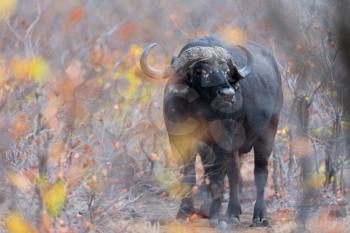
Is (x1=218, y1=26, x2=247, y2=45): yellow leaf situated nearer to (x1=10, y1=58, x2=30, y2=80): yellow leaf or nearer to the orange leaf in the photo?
the orange leaf

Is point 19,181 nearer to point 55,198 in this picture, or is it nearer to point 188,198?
point 55,198

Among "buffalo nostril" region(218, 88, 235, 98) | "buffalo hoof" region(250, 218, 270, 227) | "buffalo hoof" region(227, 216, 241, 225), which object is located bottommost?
"buffalo hoof" region(250, 218, 270, 227)

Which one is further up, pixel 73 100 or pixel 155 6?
pixel 155 6

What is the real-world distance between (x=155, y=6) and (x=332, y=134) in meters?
6.68

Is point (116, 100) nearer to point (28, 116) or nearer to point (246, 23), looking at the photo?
point (246, 23)

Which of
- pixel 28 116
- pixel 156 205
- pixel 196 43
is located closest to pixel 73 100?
pixel 28 116

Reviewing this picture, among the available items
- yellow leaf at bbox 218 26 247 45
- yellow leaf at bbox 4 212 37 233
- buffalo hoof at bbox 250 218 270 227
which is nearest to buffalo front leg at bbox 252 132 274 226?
buffalo hoof at bbox 250 218 270 227

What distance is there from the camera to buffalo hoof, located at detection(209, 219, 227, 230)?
735cm

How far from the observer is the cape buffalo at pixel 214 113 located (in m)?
7.43

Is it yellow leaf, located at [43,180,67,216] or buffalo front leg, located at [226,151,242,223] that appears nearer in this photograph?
yellow leaf, located at [43,180,67,216]

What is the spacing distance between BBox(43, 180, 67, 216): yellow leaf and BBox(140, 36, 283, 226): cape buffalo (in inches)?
80.7

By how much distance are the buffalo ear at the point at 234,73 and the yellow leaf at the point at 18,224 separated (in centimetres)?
318

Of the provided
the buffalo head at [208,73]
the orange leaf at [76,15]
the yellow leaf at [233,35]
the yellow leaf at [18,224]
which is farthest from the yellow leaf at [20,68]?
the orange leaf at [76,15]

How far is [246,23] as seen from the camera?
974cm
